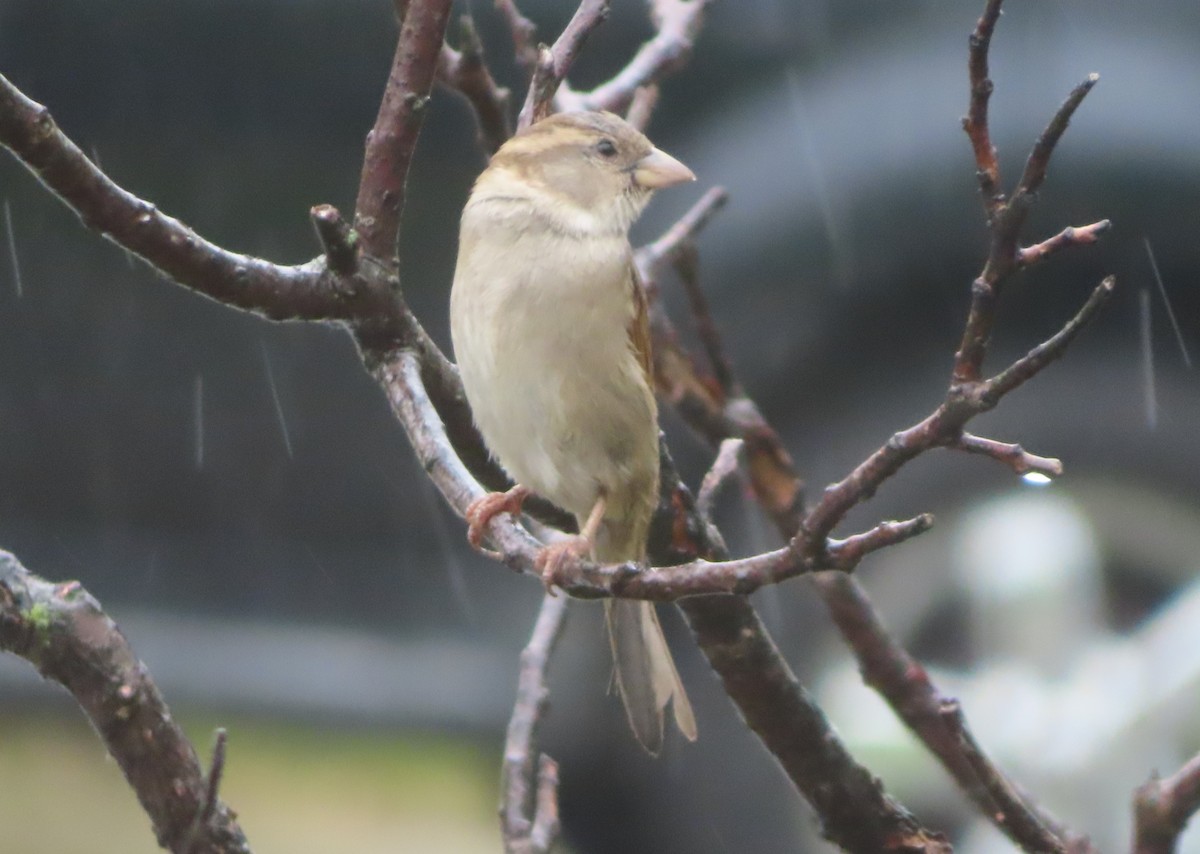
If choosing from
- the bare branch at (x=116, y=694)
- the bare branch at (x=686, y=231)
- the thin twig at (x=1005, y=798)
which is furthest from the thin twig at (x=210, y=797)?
the bare branch at (x=686, y=231)

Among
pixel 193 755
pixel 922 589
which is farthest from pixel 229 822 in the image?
pixel 922 589

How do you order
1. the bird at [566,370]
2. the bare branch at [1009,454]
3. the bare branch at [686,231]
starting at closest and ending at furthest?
the bare branch at [1009,454], the bird at [566,370], the bare branch at [686,231]

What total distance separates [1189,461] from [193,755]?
288 cm

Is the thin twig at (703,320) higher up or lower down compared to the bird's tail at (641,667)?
higher up

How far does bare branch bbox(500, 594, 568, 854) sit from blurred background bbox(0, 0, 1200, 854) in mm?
1454

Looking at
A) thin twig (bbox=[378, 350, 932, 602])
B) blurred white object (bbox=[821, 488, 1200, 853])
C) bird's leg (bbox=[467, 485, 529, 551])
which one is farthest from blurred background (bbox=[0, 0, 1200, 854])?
thin twig (bbox=[378, 350, 932, 602])

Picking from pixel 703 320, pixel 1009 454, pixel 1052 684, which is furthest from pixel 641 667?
pixel 1052 684

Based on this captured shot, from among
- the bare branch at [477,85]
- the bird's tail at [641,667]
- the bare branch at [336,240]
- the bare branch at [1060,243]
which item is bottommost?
the bare branch at [1060,243]

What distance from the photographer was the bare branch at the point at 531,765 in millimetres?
2074

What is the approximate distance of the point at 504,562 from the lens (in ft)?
6.26

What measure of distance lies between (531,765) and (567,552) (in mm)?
479

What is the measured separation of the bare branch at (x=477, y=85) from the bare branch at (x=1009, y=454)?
3.93 feet

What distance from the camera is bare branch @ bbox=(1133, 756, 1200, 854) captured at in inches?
49.5

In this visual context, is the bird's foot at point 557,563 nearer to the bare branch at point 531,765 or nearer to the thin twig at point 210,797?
the bare branch at point 531,765
